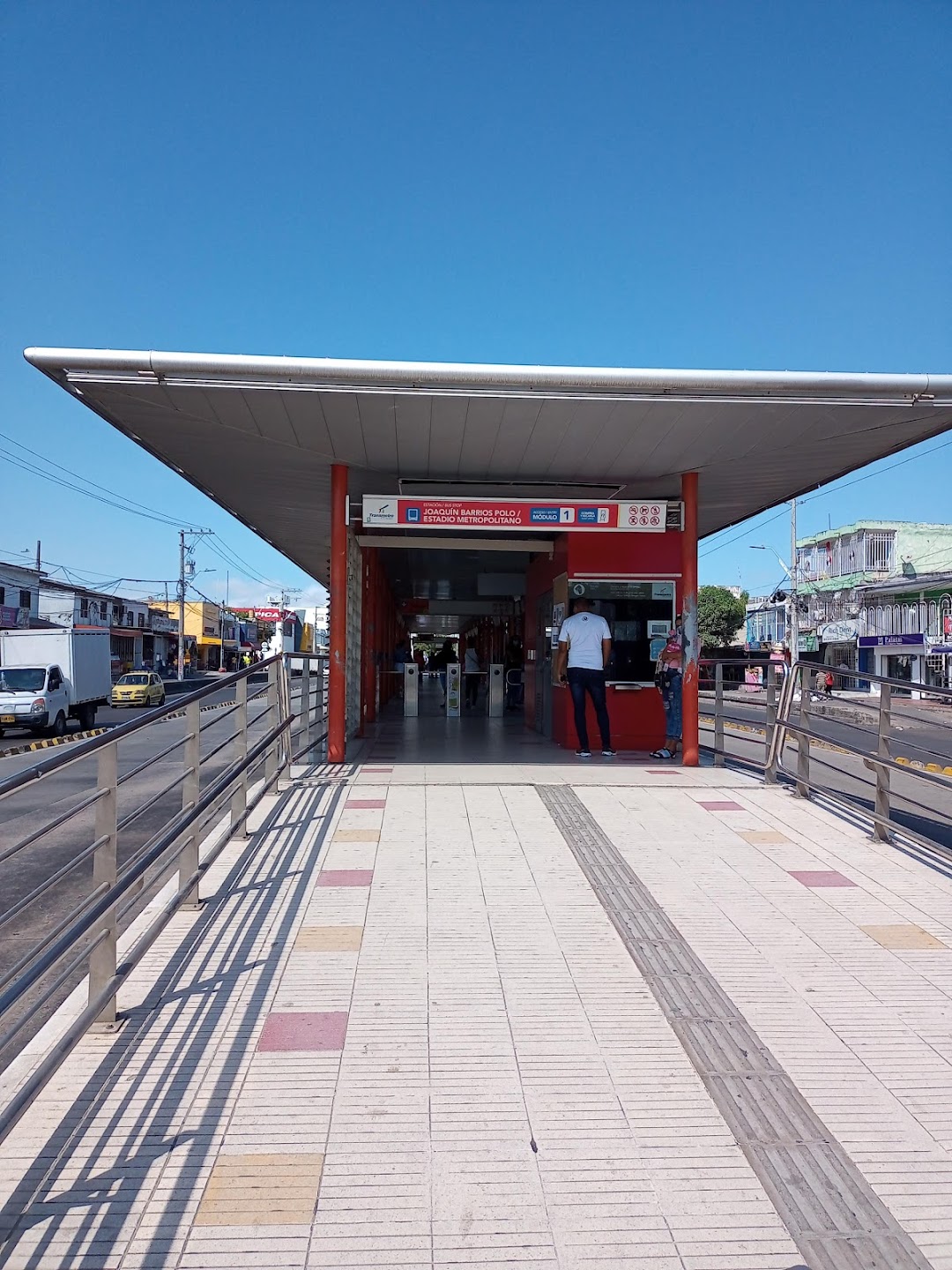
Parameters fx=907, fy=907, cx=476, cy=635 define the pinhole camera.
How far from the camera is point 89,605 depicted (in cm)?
5947

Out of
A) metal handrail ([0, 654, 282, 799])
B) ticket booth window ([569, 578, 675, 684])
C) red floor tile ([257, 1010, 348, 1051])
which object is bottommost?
red floor tile ([257, 1010, 348, 1051])

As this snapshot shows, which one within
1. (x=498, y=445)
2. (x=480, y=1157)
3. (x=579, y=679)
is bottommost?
(x=480, y=1157)

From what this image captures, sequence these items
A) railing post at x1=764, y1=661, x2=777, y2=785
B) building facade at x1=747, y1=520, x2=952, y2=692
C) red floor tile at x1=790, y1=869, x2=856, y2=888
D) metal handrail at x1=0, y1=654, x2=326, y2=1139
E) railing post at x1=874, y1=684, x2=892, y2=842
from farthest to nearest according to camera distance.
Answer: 1. building facade at x1=747, y1=520, x2=952, y2=692
2. railing post at x1=764, y1=661, x2=777, y2=785
3. railing post at x1=874, y1=684, x2=892, y2=842
4. red floor tile at x1=790, y1=869, x2=856, y2=888
5. metal handrail at x1=0, y1=654, x2=326, y2=1139

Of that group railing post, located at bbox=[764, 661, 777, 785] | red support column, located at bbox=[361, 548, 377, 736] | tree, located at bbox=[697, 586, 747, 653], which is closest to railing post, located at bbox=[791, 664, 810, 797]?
railing post, located at bbox=[764, 661, 777, 785]

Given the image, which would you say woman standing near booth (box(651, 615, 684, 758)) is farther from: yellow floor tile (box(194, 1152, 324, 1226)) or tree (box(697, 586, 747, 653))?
tree (box(697, 586, 747, 653))

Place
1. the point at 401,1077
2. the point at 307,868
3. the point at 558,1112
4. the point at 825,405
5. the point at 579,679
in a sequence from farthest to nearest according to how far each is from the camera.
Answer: the point at 579,679
the point at 825,405
the point at 307,868
the point at 401,1077
the point at 558,1112

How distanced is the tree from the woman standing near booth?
59.4m

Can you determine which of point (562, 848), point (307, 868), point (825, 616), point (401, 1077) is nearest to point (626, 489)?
point (562, 848)

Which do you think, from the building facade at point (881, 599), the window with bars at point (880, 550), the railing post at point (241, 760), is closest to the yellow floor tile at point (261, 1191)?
the railing post at point (241, 760)

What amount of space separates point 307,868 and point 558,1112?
276 cm

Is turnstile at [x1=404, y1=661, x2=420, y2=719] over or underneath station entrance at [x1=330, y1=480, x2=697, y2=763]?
underneath

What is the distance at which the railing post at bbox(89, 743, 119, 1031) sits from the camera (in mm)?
3295

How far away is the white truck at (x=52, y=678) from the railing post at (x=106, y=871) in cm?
2143

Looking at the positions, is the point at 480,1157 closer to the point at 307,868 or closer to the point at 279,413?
the point at 307,868
